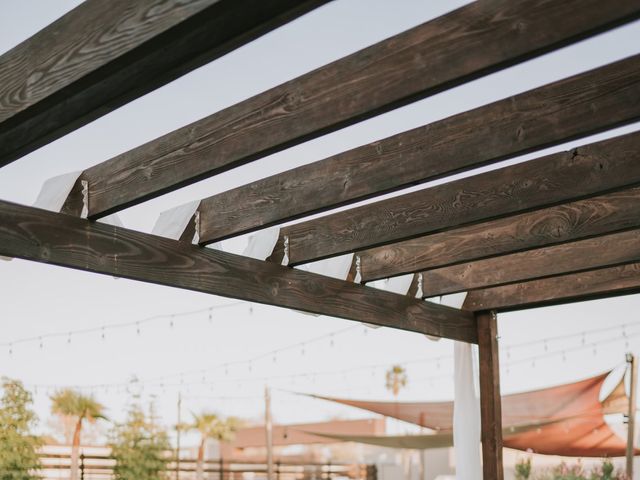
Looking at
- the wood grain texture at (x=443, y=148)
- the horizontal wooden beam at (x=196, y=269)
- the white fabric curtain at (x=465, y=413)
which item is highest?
the wood grain texture at (x=443, y=148)

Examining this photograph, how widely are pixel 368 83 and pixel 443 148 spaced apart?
51cm

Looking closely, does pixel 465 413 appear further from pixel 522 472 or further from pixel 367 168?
pixel 522 472

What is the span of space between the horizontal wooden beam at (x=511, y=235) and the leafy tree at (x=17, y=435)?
8065mm

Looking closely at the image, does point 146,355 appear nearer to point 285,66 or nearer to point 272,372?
point 272,372

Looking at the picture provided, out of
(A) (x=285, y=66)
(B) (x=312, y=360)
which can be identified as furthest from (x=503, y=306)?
(B) (x=312, y=360)

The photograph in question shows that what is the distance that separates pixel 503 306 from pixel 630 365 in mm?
3111

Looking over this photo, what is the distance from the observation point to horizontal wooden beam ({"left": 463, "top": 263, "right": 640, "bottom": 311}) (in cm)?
393

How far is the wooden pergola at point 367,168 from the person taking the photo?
1770 millimetres

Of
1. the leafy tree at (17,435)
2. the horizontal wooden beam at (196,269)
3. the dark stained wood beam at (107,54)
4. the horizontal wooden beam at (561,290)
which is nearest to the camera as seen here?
the dark stained wood beam at (107,54)

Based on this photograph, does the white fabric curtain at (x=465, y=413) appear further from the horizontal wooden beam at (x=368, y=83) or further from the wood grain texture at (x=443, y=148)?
the horizontal wooden beam at (x=368, y=83)

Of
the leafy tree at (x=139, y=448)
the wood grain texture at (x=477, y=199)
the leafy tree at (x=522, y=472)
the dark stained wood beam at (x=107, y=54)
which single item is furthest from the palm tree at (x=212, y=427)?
the dark stained wood beam at (x=107, y=54)

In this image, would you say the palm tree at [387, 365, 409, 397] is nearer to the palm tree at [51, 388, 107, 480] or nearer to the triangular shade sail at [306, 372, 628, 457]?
the palm tree at [51, 388, 107, 480]

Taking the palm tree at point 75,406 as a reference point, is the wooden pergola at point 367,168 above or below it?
above

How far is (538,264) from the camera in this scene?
392cm
